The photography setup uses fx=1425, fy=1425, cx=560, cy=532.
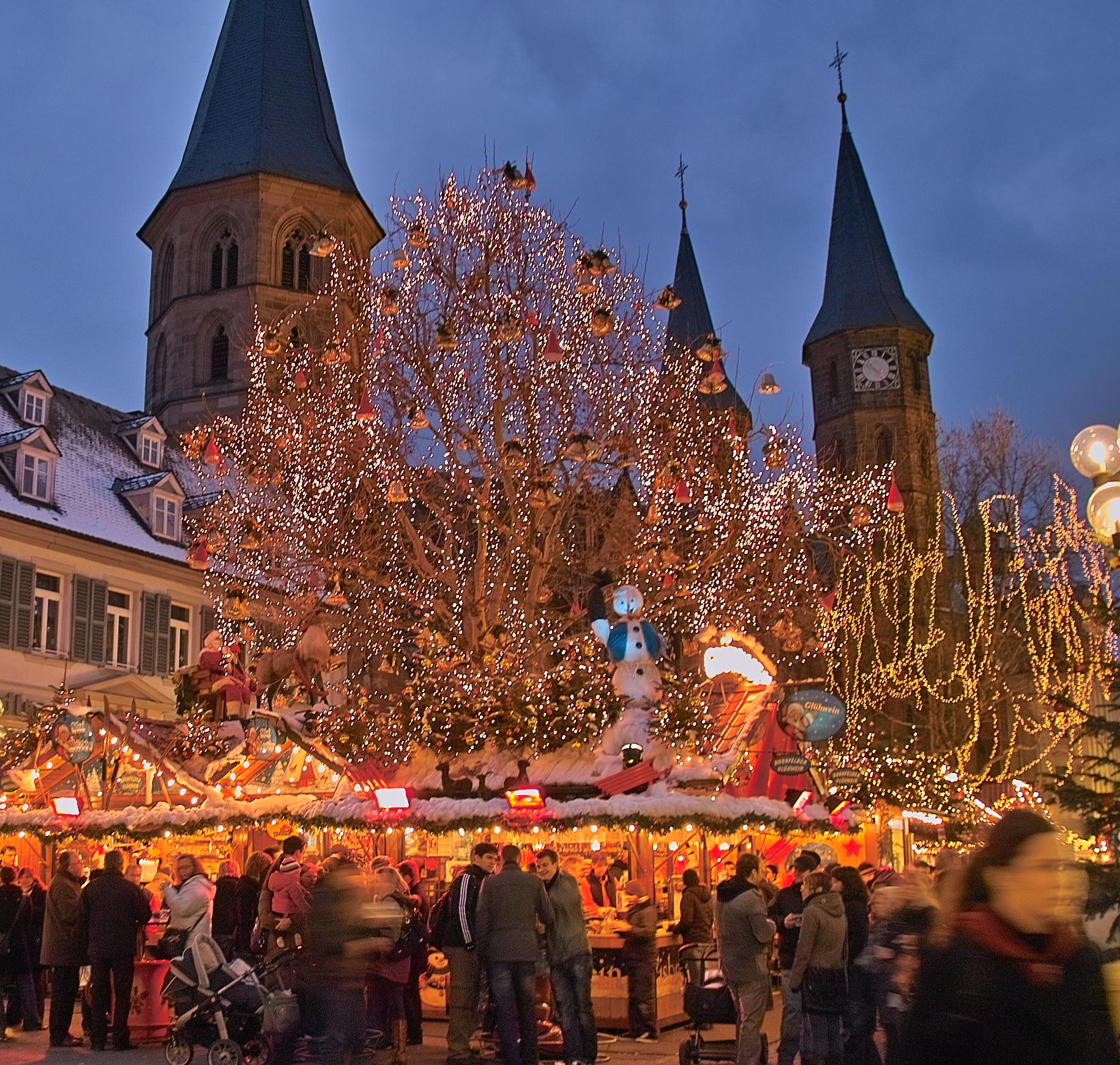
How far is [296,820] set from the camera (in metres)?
13.8

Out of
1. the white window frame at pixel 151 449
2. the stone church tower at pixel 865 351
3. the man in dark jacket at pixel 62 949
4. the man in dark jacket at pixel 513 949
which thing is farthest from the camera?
the stone church tower at pixel 865 351

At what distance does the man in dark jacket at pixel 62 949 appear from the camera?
37.6 feet

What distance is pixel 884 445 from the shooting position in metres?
55.6

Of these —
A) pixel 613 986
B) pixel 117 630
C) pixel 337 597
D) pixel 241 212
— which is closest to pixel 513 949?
pixel 613 986

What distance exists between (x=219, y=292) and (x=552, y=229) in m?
28.4

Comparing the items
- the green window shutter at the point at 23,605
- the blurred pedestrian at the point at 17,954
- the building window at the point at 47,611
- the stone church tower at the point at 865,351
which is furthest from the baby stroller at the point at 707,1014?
the stone church tower at the point at 865,351

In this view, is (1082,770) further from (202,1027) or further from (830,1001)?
(202,1027)

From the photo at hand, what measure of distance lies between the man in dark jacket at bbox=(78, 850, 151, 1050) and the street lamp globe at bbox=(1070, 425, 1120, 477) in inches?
302

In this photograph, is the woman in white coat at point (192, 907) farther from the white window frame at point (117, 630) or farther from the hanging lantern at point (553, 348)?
the white window frame at point (117, 630)

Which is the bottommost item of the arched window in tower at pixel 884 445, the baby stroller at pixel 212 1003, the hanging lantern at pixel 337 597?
the baby stroller at pixel 212 1003

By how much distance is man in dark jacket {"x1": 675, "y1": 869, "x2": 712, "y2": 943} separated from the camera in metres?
12.2

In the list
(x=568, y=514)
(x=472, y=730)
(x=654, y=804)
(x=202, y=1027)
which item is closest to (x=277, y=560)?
(x=568, y=514)

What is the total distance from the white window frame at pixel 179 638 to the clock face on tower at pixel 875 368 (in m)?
33.3

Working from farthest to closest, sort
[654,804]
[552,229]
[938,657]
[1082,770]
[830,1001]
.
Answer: [938,657], [552,229], [654,804], [830,1001], [1082,770]
